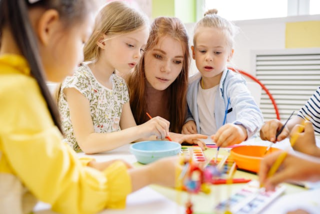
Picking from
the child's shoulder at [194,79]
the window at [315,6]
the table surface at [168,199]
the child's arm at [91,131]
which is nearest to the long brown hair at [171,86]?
the child's shoulder at [194,79]

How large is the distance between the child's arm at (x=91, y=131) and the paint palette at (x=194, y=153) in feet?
0.27

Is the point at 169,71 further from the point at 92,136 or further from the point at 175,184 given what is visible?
the point at 175,184

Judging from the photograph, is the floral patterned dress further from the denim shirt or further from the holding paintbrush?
the holding paintbrush

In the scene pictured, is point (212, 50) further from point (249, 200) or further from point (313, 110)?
point (249, 200)

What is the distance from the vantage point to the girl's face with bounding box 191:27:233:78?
1.25 m

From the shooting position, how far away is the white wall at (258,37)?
83.7 inches

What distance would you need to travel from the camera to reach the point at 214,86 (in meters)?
1.38

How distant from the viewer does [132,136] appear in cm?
94

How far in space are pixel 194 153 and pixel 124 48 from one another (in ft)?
1.45

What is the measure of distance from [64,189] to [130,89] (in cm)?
92

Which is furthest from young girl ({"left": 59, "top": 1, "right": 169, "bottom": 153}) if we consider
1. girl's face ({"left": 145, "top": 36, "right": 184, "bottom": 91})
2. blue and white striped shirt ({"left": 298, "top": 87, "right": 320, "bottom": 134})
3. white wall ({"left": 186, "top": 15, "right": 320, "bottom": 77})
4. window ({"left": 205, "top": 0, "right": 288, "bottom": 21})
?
window ({"left": 205, "top": 0, "right": 288, "bottom": 21})

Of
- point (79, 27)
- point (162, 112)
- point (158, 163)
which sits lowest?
point (162, 112)

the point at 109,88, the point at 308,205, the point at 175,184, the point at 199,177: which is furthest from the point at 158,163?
the point at 109,88

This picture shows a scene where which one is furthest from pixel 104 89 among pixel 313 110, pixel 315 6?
pixel 315 6
